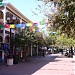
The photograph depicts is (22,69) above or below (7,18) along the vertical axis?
below

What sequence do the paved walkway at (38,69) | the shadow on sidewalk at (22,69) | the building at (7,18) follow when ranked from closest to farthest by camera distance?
the paved walkway at (38,69) < the shadow on sidewalk at (22,69) < the building at (7,18)

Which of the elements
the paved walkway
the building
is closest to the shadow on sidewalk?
the paved walkway

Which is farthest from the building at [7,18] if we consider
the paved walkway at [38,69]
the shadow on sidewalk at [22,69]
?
the paved walkway at [38,69]

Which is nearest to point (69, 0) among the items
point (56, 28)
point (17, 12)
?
point (56, 28)

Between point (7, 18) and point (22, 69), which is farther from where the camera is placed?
point (7, 18)

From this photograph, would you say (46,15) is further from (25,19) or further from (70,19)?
(25,19)

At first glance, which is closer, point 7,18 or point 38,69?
point 38,69

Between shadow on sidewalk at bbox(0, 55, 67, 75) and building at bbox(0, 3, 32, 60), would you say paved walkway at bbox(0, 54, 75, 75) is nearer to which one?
shadow on sidewalk at bbox(0, 55, 67, 75)

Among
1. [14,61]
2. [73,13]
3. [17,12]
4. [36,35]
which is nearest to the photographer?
[73,13]

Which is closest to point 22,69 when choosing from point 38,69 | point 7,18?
point 38,69

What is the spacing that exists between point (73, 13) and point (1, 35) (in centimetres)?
3104

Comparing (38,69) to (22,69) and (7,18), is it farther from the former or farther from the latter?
(7,18)

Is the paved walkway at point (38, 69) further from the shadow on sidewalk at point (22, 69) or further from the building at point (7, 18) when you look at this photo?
the building at point (7, 18)

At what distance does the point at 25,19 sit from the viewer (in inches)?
2158
